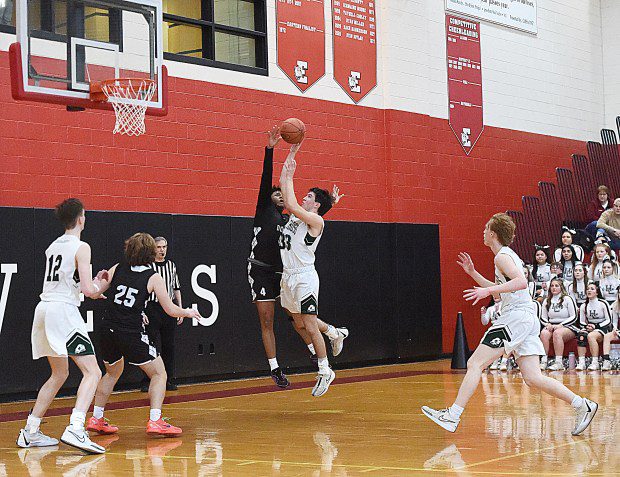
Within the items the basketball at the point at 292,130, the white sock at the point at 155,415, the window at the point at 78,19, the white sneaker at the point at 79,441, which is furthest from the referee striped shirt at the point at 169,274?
the white sneaker at the point at 79,441

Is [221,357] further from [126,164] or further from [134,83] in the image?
[134,83]

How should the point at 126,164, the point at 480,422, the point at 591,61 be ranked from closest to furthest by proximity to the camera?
the point at 480,422
the point at 126,164
the point at 591,61

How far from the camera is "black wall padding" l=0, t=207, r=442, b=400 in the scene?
11789 mm

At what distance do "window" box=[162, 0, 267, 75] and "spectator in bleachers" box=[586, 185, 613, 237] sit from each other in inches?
281

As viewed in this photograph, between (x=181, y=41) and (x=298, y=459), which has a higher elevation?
(x=181, y=41)

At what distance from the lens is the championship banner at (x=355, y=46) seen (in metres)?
15.9

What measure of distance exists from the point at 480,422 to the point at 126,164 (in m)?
6.24

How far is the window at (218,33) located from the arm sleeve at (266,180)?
13.3ft

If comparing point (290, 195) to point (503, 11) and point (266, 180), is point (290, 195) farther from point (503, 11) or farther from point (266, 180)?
point (503, 11)

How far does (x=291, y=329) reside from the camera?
14859 millimetres

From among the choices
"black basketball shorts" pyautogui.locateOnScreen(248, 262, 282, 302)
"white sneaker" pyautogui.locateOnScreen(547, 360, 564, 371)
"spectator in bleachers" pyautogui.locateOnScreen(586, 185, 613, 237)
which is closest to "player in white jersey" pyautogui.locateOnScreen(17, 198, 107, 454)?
"black basketball shorts" pyautogui.locateOnScreen(248, 262, 282, 302)

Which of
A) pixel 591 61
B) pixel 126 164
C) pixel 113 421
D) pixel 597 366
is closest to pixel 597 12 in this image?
pixel 591 61

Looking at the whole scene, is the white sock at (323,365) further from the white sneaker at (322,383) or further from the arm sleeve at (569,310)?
the arm sleeve at (569,310)

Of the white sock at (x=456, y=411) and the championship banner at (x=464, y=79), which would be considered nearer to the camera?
the white sock at (x=456, y=411)
